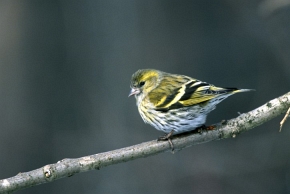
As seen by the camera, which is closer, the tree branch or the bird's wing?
the tree branch

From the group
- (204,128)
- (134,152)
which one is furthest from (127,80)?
(134,152)

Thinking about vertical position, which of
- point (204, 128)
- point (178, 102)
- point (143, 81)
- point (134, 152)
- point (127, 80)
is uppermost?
point (127, 80)

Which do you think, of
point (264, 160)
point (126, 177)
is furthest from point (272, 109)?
point (126, 177)

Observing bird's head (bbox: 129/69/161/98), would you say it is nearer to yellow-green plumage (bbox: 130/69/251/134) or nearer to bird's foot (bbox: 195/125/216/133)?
yellow-green plumage (bbox: 130/69/251/134)

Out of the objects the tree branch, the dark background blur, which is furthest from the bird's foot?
the dark background blur

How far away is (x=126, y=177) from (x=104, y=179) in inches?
14.0

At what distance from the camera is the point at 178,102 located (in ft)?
17.5

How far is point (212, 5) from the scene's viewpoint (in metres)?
9.45

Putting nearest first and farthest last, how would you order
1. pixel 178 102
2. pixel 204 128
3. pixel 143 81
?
1. pixel 204 128
2. pixel 178 102
3. pixel 143 81

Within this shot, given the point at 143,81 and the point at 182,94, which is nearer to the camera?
the point at 182,94

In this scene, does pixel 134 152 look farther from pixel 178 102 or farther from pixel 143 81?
pixel 143 81

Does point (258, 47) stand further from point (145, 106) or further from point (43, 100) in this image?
point (145, 106)

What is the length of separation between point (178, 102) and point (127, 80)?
405cm

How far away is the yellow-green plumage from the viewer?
514 centimetres
